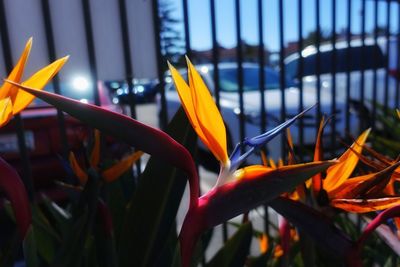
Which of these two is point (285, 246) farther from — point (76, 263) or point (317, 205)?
point (76, 263)

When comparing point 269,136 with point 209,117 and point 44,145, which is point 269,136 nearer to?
point 209,117

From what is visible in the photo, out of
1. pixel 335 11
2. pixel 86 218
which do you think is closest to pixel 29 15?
pixel 86 218

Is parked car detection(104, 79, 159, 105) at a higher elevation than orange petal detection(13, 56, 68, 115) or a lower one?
lower

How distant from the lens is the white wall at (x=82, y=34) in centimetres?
103

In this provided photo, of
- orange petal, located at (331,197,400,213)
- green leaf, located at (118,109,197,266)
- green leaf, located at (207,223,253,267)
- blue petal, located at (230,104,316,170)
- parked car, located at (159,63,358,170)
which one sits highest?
blue petal, located at (230,104,316,170)

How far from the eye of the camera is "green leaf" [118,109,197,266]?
2.25 feet

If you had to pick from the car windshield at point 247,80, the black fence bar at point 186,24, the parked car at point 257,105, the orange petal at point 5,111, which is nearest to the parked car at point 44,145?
the parked car at point 257,105

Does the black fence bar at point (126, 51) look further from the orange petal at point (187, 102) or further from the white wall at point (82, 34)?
the orange petal at point (187, 102)

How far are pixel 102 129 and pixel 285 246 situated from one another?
1.35 feet

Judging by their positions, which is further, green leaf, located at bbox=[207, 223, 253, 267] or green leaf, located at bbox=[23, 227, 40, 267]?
green leaf, located at bbox=[207, 223, 253, 267]

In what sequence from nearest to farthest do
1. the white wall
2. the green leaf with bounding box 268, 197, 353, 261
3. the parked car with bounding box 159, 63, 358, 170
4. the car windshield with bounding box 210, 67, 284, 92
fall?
the green leaf with bounding box 268, 197, 353, 261, the white wall, the parked car with bounding box 159, 63, 358, 170, the car windshield with bounding box 210, 67, 284, 92

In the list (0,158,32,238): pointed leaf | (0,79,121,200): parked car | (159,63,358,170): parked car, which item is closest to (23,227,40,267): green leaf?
(0,158,32,238): pointed leaf

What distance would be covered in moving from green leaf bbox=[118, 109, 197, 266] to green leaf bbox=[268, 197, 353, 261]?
0.85ft

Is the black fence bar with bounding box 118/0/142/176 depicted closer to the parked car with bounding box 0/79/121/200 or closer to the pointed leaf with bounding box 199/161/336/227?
the pointed leaf with bounding box 199/161/336/227
